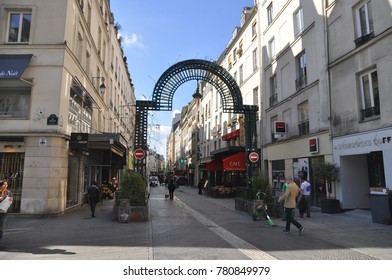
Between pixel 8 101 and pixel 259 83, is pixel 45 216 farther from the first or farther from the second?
pixel 259 83

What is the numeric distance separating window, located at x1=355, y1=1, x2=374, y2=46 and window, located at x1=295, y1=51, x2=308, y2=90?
14.5 feet

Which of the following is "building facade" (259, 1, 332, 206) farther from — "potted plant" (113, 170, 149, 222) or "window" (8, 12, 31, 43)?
"window" (8, 12, 31, 43)

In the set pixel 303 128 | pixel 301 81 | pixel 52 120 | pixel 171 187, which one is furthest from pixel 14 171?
pixel 301 81

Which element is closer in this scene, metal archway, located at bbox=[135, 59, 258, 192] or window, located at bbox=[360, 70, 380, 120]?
window, located at bbox=[360, 70, 380, 120]

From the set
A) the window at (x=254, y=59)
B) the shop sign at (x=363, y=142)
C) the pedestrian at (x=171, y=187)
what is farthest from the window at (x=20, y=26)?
the window at (x=254, y=59)

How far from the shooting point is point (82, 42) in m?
17.7

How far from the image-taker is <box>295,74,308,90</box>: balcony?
18.4 m

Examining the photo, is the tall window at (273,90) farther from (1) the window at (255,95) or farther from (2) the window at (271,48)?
(1) the window at (255,95)

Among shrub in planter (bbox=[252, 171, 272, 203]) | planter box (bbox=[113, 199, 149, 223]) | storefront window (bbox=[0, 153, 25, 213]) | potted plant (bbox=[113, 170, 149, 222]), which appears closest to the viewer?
planter box (bbox=[113, 199, 149, 223])

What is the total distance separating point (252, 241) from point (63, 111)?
9.92 meters

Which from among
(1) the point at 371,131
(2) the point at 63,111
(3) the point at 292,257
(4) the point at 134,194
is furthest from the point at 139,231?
(1) the point at 371,131

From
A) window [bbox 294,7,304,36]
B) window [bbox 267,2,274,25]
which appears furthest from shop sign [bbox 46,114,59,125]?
window [bbox 267,2,274,25]

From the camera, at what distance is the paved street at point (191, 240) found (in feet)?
23.2

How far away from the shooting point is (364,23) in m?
14.0
